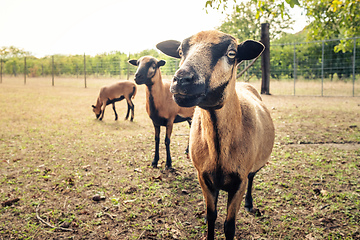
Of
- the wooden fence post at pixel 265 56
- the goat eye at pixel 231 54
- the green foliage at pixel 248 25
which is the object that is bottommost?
the goat eye at pixel 231 54

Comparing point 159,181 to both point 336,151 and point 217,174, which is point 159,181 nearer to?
point 217,174

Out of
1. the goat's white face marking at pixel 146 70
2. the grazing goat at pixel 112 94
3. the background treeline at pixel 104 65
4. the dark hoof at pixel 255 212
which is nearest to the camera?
the dark hoof at pixel 255 212

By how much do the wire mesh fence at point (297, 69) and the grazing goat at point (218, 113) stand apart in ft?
29.2

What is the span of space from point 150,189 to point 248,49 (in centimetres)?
279

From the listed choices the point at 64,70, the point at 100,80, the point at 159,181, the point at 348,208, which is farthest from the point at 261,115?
the point at 64,70

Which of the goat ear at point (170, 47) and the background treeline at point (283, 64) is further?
the background treeline at point (283, 64)

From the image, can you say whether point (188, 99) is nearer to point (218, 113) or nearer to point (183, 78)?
point (183, 78)

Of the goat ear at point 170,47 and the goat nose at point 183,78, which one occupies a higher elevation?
the goat ear at point 170,47

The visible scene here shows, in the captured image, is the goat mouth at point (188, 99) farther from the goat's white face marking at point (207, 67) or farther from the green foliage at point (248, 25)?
the green foliage at point (248, 25)

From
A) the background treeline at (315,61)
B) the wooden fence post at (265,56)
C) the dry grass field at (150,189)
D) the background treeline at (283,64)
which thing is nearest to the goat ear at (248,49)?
the dry grass field at (150,189)

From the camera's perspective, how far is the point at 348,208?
11.0 ft

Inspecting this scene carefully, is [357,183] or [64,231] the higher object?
[357,183]

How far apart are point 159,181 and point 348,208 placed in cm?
280

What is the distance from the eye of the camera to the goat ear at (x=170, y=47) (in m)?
2.76
